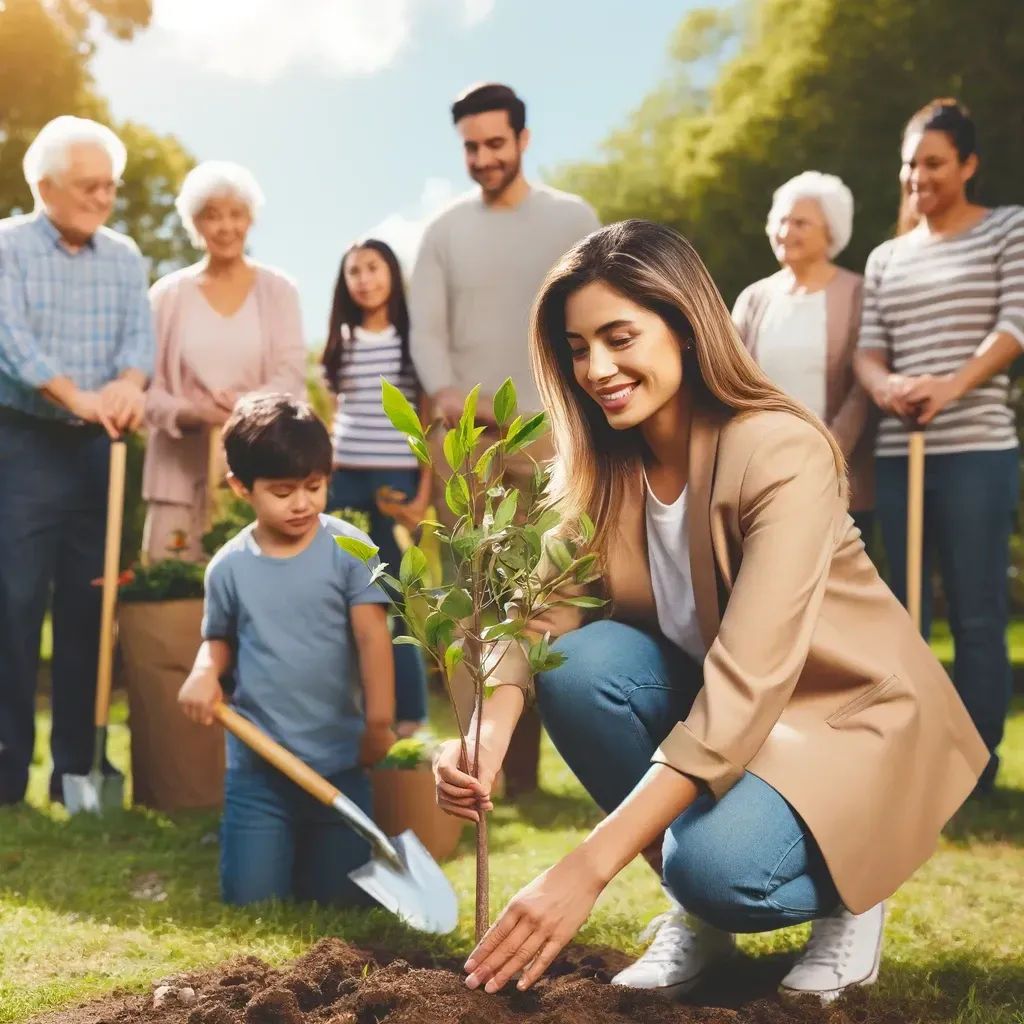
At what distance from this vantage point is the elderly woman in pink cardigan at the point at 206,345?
14.8 ft

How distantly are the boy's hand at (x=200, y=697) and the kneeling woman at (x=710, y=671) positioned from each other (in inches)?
37.8

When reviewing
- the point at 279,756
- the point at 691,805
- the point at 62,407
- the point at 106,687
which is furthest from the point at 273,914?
the point at 62,407

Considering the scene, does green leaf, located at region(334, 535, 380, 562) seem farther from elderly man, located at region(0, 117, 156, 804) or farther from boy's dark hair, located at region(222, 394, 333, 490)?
elderly man, located at region(0, 117, 156, 804)

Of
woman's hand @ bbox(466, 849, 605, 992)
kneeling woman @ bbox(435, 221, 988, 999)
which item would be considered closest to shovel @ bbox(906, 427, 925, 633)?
kneeling woman @ bbox(435, 221, 988, 999)

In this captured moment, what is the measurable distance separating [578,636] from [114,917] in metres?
1.36

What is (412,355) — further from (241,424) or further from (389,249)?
(241,424)

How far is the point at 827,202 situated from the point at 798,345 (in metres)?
0.48

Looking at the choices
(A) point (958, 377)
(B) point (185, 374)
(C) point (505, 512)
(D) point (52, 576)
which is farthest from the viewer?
(B) point (185, 374)

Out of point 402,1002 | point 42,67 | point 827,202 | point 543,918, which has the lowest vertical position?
point 402,1002

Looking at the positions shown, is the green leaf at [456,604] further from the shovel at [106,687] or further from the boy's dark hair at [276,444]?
the shovel at [106,687]

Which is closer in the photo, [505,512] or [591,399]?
[505,512]

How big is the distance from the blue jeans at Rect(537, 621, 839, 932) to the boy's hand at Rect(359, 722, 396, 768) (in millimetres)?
844

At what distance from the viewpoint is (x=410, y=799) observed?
3.39 metres

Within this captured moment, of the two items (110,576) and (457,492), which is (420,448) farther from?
(110,576)
